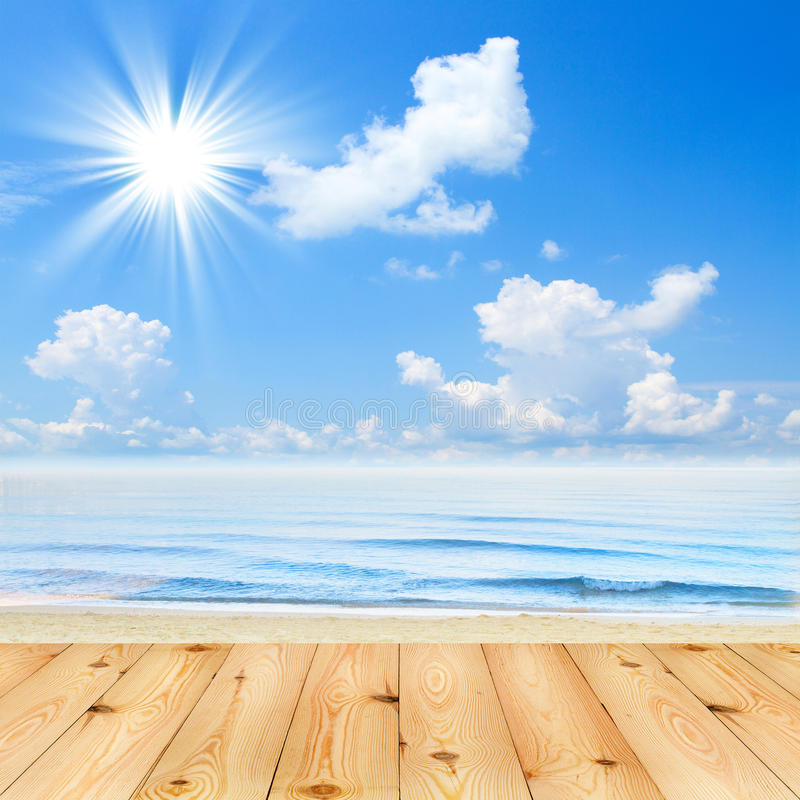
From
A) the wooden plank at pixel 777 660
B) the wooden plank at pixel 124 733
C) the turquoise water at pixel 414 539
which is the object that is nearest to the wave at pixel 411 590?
the turquoise water at pixel 414 539

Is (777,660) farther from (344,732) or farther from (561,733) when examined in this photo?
(344,732)

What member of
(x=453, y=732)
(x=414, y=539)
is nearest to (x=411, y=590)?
(x=414, y=539)

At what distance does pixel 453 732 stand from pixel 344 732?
0.68 feet

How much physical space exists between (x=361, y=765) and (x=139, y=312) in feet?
58.2

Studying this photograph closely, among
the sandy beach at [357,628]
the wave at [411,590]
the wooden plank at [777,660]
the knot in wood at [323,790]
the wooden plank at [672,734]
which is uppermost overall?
the wooden plank at [777,660]

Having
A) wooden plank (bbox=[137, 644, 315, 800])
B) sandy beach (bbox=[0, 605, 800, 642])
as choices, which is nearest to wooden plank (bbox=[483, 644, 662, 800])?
wooden plank (bbox=[137, 644, 315, 800])

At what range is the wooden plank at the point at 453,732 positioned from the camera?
1110mm

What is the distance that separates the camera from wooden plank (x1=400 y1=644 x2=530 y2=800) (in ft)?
3.64

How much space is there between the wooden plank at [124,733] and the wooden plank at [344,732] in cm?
24

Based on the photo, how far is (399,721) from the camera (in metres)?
1.36

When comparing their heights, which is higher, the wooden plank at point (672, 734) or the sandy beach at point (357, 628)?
the wooden plank at point (672, 734)

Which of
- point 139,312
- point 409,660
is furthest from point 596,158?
point 409,660

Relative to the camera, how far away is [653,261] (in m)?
15.0

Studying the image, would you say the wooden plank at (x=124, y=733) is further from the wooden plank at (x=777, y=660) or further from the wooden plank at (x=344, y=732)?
the wooden plank at (x=777, y=660)
